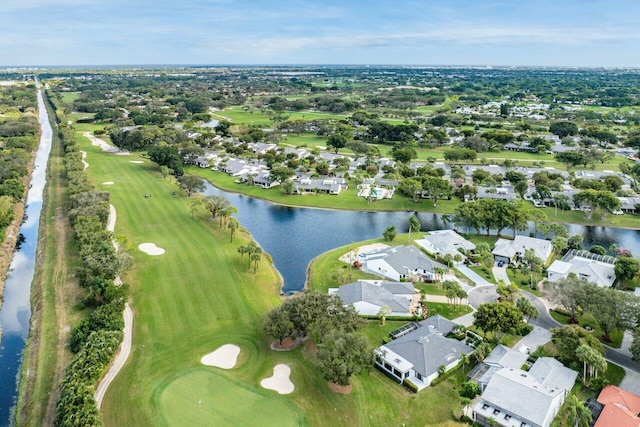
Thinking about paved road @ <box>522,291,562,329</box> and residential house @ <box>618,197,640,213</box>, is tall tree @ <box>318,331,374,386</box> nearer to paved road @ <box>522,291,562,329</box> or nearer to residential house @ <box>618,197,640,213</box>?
paved road @ <box>522,291,562,329</box>

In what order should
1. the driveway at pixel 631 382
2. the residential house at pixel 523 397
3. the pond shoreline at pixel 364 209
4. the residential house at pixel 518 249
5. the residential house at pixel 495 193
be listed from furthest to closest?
the residential house at pixel 495 193 → the pond shoreline at pixel 364 209 → the residential house at pixel 518 249 → the driveway at pixel 631 382 → the residential house at pixel 523 397

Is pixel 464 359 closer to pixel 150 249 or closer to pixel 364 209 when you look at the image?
pixel 150 249

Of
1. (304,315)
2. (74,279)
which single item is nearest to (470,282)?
(304,315)

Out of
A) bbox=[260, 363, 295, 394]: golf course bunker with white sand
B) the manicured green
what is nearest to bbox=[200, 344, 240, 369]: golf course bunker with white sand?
bbox=[260, 363, 295, 394]: golf course bunker with white sand

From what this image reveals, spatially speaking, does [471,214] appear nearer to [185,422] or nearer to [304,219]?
[304,219]

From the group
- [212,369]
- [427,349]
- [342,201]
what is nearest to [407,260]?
[427,349]

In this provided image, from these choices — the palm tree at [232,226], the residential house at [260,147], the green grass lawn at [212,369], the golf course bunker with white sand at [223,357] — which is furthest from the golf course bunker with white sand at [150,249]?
the residential house at [260,147]

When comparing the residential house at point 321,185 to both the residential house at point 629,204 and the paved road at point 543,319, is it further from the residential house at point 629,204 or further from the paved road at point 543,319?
the residential house at point 629,204
